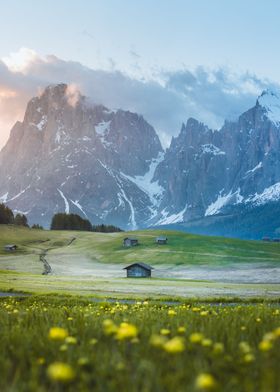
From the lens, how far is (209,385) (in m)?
2.70

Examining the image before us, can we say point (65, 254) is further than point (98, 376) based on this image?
Yes

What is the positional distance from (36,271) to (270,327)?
108809 millimetres

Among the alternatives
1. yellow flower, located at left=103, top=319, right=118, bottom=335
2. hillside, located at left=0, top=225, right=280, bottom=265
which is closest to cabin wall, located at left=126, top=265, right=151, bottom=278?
hillside, located at left=0, top=225, right=280, bottom=265

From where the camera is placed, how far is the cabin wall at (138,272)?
114188 millimetres

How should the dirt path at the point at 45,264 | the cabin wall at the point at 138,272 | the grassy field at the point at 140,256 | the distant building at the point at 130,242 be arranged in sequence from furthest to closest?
the distant building at the point at 130,242 → the grassy field at the point at 140,256 → the cabin wall at the point at 138,272 → the dirt path at the point at 45,264

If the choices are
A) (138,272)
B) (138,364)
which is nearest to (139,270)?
(138,272)

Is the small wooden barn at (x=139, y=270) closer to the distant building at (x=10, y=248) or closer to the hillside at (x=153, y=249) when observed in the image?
the hillside at (x=153, y=249)

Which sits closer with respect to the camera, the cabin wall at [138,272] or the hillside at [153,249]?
the cabin wall at [138,272]

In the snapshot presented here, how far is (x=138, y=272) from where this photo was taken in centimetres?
11550

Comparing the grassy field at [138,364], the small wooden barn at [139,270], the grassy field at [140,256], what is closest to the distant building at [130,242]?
the grassy field at [140,256]

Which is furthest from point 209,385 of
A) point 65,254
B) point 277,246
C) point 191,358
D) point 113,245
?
point 277,246

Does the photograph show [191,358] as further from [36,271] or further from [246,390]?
[36,271]

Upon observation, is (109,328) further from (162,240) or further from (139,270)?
(162,240)

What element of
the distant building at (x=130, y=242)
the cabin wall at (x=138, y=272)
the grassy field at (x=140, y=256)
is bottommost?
the cabin wall at (x=138, y=272)
